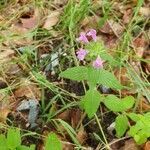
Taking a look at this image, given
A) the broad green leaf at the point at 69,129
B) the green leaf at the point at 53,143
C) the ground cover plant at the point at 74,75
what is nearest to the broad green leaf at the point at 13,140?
the ground cover plant at the point at 74,75

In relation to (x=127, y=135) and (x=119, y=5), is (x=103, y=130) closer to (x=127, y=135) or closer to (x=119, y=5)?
(x=127, y=135)

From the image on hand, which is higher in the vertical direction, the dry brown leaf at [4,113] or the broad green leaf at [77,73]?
the broad green leaf at [77,73]

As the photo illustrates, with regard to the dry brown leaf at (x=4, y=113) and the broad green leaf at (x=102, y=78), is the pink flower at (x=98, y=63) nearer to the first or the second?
the broad green leaf at (x=102, y=78)

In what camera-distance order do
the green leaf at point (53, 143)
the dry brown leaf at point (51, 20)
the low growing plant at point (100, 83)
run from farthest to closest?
1. the dry brown leaf at point (51, 20)
2. the low growing plant at point (100, 83)
3. the green leaf at point (53, 143)

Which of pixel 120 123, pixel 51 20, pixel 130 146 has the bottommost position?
pixel 130 146

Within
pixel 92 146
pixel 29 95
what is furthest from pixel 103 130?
pixel 29 95

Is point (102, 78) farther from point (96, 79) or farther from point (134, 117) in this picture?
→ point (134, 117)

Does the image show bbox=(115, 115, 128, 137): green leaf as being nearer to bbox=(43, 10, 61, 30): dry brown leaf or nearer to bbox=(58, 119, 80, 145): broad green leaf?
bbox=(58, 119, 80, 145): broad green leaf

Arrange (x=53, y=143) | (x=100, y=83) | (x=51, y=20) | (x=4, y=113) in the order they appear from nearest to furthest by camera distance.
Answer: (x=53, y=143) < (x=100, y=83) < (x=4, y=113) < (x=51, y=20)

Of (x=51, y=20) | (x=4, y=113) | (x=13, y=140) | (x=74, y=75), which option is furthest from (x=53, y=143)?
(x=51, y=20)
